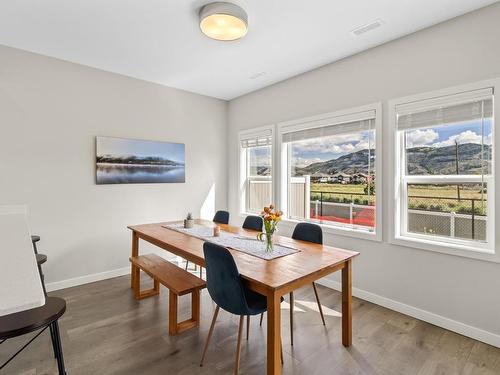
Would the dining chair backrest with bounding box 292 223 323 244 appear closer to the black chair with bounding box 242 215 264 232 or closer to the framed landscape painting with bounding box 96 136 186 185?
the black chair with bounding box 242 215 264 232

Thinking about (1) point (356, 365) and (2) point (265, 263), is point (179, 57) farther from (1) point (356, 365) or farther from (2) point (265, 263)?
(1) point (356, 365)

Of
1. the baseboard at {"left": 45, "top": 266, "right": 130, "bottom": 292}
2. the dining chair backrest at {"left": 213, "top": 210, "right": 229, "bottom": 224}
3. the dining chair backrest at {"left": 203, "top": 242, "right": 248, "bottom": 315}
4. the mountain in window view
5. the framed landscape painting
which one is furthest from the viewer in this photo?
the dining chair backrest at {"left": 213, "top": 210, "right": 229, "bottom": 224}

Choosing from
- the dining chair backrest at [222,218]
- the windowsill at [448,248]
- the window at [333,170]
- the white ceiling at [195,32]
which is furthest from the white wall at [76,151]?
the windowsill at [448,248]

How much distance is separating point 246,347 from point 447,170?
2374 mm

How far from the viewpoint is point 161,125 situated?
162 inches

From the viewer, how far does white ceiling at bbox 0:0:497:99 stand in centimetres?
227

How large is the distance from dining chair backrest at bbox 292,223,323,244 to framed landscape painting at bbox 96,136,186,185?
229 centimetres

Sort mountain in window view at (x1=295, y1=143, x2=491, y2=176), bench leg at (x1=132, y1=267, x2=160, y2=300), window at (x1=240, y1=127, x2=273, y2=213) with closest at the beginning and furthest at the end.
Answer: mountain in window view at (x1=295, y1=143, x2=491, y2=176), bench leg at (x1=132, y1=267, x2=160, y2=300), window at (x1=240, y1=127, x2=273, y2=213)

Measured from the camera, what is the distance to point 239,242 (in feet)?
8.30

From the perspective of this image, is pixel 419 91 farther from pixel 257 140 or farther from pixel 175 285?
pixel 175 285

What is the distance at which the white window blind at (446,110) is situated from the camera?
7.52 ft

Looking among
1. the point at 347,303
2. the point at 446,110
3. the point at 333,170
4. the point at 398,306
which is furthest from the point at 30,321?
the point at 446,110

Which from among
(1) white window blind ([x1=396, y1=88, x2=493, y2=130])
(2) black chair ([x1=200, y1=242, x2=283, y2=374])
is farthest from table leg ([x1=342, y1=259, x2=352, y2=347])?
(1) white window blind ([x1=396, y1=88, x2=493, y2=130])

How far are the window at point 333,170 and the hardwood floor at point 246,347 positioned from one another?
105 cm
